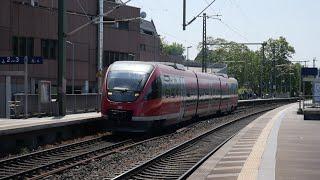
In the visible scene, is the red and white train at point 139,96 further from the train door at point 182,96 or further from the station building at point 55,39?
the station building at point 55,39

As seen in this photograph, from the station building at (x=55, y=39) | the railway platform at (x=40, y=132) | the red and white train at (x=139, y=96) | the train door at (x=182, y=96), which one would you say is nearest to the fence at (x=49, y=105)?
the railway platform at (x=40, y=132)

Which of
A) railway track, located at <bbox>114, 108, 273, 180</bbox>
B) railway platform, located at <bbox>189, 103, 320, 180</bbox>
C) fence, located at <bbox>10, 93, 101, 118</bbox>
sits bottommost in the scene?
railway track, located at <bbox>114, 108, 273, 180</bbox>

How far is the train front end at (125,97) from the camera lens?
23078 millimetres

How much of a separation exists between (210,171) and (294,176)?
213 centimetres

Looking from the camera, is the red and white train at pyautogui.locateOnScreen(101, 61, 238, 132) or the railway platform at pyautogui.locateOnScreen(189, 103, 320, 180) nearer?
the railway platform at pyautogui.locateOnScreen(189, 103, 320, 180)

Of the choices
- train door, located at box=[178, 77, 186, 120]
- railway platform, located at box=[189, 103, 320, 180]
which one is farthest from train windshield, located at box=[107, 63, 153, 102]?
train door, located at box=[178, 77, 186, 120]

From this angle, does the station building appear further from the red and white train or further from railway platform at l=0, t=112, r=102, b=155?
the red and white train

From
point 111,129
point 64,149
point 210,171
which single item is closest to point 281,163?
point 210,171

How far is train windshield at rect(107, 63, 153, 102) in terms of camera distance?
76.1 ft

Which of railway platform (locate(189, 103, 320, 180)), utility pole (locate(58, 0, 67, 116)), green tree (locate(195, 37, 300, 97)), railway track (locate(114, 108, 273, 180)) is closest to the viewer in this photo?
railway platform (locate(189, 103, 320, 180))

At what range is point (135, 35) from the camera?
2741 inches

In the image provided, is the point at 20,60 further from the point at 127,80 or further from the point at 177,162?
the point at 177,162

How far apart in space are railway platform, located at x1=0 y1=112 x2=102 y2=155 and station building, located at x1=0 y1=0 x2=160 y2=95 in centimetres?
2051

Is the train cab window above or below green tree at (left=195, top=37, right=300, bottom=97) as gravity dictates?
below
